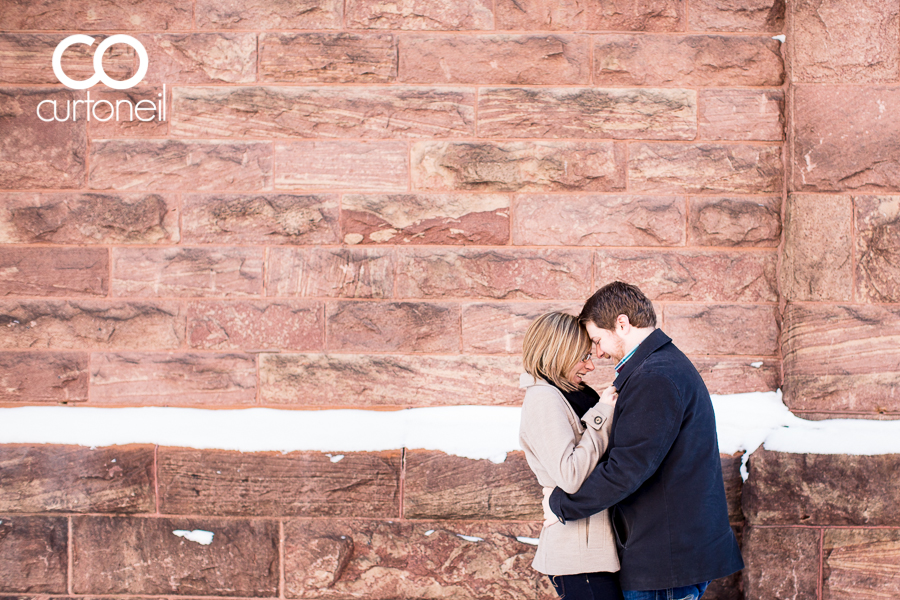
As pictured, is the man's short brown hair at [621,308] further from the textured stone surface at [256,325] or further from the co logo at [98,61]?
the co logo at [98,61]

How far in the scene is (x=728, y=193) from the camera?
329 cm

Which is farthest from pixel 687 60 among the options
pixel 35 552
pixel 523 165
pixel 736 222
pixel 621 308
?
pixel 35 552

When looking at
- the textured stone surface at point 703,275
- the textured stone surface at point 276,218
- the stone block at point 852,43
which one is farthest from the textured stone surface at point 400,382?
the stone block at point 852,43

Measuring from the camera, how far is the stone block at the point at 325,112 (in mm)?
3336

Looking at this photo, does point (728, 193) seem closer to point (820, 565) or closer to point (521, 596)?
point (820, 565)

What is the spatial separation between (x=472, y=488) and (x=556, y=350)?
1328mm

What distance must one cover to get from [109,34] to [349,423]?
2.64m

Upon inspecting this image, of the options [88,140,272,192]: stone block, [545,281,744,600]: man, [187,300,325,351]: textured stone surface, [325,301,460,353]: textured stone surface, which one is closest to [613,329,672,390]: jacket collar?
[545,281,744,600]: man

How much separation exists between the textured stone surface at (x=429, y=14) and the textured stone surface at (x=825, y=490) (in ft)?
9.33

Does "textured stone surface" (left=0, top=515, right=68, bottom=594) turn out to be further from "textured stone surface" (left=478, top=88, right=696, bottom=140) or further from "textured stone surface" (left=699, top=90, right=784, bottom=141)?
"textured stone surface" (left=699, top=90, right=784, bottom=141)

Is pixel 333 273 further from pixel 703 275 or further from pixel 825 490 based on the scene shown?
pixel 825 490

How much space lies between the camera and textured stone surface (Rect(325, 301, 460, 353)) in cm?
330

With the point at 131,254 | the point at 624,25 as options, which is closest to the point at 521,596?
the point at 131,254

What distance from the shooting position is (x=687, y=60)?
3.29 meters
